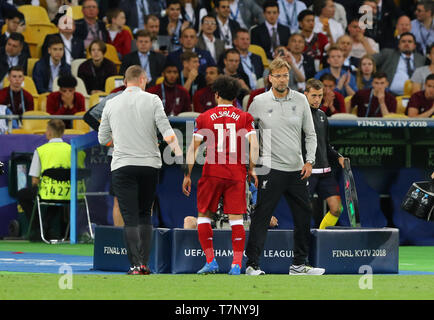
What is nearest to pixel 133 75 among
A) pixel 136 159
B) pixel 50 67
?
pixel 136 159

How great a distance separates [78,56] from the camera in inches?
785

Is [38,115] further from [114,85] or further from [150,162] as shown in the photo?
[150,162]

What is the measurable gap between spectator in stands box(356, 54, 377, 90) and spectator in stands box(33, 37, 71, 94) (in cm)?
537

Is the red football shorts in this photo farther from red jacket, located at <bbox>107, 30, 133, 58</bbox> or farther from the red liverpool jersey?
red jacket, located at <bbox>107, 30, 133, 58</bbox>

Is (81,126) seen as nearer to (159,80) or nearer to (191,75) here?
(159,80)

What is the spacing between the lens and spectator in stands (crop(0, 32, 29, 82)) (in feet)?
63.5

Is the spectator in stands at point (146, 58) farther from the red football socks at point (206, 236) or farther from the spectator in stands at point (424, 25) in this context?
the red football socks at point (206, 236)

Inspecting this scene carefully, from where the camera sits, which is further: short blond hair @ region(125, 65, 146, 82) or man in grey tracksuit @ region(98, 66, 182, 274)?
short blond hair @ region(125, 65, 146, 82)

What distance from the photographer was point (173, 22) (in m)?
20.9

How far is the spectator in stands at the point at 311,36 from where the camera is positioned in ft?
68.0

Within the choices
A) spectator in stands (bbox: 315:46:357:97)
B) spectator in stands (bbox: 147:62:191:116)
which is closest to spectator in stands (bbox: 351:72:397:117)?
spectator in stands (bbox: 315:46:357:97)

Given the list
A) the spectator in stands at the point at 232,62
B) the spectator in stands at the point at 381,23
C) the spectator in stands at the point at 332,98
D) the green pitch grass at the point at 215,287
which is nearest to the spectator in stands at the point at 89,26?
the spectator in stands at the point at 232,62
